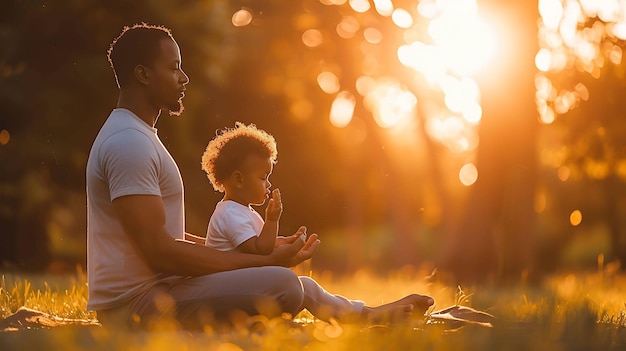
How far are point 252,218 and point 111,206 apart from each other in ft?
3.18

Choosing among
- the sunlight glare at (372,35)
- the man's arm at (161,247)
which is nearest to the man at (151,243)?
the man's arm at (161,247)

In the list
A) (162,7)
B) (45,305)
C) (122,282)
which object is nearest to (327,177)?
(162,7)

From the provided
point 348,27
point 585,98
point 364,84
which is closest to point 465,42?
point 585,98

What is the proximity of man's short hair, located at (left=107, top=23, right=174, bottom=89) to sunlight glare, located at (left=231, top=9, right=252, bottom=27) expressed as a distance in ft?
37.5

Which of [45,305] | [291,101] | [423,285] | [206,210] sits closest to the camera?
[45,305]

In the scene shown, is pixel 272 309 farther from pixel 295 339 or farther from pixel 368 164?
pixel 368 164

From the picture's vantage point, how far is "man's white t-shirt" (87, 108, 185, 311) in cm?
546

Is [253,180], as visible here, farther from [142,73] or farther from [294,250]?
[142,73]

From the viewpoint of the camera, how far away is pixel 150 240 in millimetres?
5375

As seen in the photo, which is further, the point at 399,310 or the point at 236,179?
the point at 236,179

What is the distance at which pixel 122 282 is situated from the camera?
5641 millimetres

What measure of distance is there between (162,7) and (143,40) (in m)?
10.5

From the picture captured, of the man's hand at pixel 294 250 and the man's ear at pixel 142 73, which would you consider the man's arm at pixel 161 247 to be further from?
the man's ear at pixel 142 73

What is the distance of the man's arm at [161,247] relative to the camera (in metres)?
5.36
